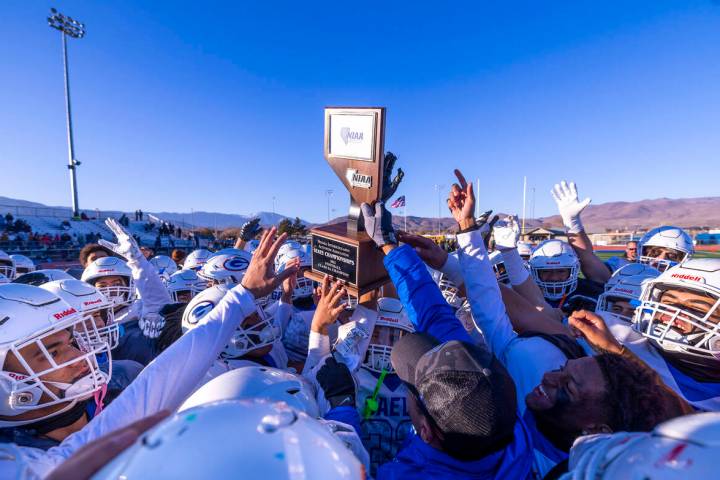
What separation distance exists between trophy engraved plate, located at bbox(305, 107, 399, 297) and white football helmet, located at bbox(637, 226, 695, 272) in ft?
14.9

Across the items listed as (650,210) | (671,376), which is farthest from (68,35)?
(650,210)

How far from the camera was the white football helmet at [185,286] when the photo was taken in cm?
489

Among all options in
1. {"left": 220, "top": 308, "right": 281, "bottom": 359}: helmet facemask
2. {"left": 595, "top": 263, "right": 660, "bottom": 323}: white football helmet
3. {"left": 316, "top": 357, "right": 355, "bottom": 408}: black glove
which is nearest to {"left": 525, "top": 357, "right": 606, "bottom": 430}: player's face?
{"left": 316, "top": 357, "right": 355, "bottom": 408}: black glove

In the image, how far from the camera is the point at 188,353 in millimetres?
1803

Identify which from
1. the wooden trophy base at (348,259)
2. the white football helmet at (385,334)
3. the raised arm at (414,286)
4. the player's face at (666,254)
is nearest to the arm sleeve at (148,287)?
the wooden trophy base at (348,259)

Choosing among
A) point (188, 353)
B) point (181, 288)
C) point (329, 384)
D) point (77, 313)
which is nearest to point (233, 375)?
point (188, 353)

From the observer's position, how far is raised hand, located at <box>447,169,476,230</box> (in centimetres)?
260

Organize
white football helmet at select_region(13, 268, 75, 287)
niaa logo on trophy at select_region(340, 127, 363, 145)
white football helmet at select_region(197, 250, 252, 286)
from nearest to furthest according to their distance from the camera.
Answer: niaa logo on trophy at select_region(340, 127, 363, 145) → white football helmet at select_region(13, 268, 75, 287) → white football helmet at select_region(197, 250, 252, 286)

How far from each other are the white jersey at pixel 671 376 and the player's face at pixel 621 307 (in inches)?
50.3

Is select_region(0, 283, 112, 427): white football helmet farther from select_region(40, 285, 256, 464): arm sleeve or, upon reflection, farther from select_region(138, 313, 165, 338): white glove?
select_region(138, 313, 165, 338): white glove

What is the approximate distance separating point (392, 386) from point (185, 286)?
3.68 metres

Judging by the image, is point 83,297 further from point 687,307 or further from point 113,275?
point 687,307

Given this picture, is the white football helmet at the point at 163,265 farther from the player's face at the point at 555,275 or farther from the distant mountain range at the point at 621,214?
the distant mountain range at the point at 621,214

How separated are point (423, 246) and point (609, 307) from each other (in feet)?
7.65
